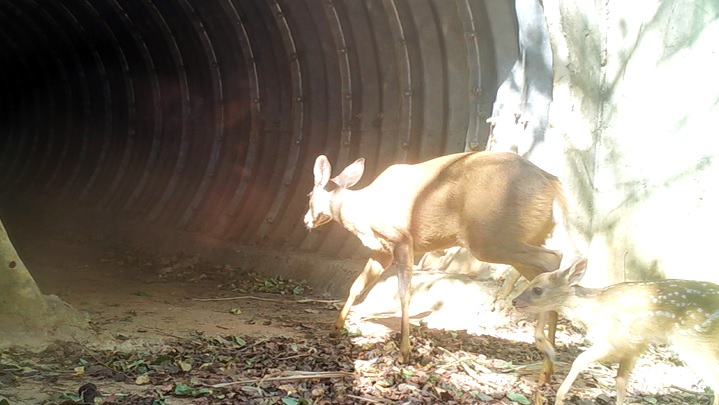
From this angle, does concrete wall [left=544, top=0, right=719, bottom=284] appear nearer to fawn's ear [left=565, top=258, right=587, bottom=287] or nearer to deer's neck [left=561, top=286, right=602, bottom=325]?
deer's neck [left=561, top=286, right=602, bottom=325]

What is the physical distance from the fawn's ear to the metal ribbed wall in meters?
3.53

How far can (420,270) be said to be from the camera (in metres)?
8.02

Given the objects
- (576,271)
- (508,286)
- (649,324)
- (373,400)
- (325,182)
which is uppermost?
(325,182)

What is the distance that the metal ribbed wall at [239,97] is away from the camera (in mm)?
8117

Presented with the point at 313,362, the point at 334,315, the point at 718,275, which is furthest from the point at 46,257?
the point at 718,275

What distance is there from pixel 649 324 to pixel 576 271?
473 mm

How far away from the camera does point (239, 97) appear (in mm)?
10516

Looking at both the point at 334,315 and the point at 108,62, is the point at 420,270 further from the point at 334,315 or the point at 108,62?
the point at 108,62

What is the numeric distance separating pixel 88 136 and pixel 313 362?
10.1 metres

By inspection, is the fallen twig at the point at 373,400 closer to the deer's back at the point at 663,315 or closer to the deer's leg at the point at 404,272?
the deer's leg at the point at 404,272

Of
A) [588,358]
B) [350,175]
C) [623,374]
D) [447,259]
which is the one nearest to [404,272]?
[350,175]

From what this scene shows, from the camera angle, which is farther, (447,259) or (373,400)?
(447,259)

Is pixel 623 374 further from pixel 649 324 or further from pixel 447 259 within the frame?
pixel 447 259

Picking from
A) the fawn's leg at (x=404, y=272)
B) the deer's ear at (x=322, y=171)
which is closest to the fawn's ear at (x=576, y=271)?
the fawn's leg at (x=404, y=272)
